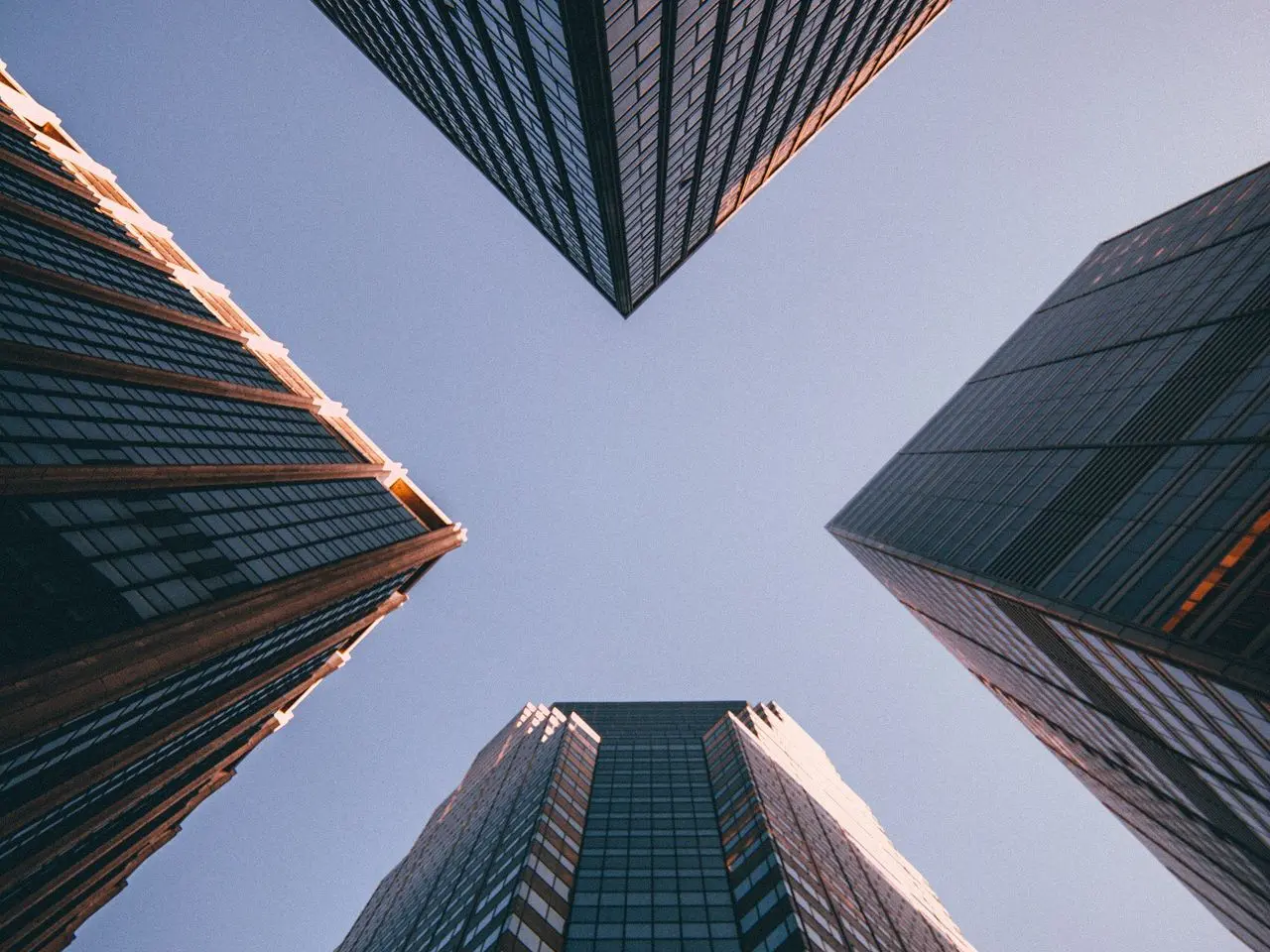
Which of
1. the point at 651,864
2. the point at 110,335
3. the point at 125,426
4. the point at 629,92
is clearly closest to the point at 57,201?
the point at 110,335

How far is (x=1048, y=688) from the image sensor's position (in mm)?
43594

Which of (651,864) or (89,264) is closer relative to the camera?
(651,864)

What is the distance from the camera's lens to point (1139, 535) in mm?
27125

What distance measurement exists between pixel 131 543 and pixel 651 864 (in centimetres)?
3144

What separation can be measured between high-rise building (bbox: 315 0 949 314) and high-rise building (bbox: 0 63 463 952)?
26.3 meters

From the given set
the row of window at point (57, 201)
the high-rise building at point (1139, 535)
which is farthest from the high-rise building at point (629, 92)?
the row of window at point (57, 201)

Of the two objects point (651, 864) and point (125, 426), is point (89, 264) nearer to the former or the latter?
point (125, 426)

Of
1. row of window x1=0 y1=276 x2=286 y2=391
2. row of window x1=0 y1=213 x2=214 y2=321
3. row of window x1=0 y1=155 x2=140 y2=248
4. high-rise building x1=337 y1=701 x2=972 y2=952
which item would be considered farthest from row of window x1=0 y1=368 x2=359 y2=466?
high-rise building x1=337 y1=701 x2=972 y2=952

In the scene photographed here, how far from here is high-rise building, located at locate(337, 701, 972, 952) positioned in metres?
32.6

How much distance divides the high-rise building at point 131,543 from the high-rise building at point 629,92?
86.3 feet

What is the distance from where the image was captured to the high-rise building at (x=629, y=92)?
27.1 m

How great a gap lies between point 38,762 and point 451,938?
1886 cm

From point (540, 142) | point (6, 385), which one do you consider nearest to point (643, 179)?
point (540, 142)

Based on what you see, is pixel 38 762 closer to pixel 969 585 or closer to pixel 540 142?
pixel 540 142
